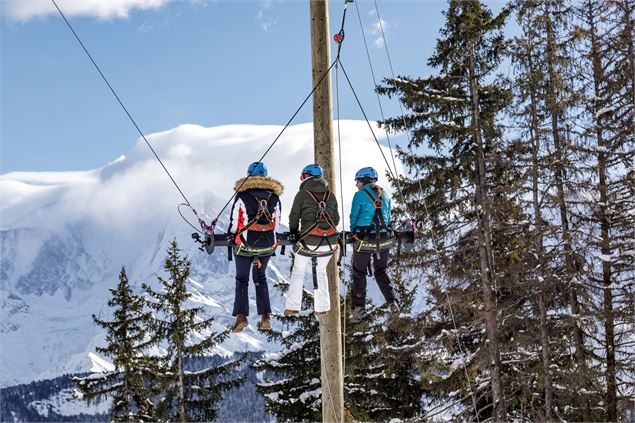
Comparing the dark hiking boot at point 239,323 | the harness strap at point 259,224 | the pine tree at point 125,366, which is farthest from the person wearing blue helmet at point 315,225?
the pine tree at point 125,366

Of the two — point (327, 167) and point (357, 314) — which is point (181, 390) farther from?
point (327, 167)

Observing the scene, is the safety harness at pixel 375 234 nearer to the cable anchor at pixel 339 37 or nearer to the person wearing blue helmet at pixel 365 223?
the person wearing blue helmet at pixel 365 223

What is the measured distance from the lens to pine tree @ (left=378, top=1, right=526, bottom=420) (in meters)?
21.5

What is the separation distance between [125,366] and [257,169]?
70.9 feet

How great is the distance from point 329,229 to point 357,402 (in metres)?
17.7

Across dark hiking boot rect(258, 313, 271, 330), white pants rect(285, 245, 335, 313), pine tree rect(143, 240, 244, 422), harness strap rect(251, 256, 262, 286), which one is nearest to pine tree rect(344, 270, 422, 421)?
pine tree rect(143, 240, 244, 422)

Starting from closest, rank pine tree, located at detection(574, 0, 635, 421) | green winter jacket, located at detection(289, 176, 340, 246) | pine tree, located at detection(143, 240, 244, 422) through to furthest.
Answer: green winter jacket, located at detection(289, 176, 340, 246) < pine tree, located at detection(574, 0, 635, 421) < pine tree, located at detection(143, 240, 244, 422)

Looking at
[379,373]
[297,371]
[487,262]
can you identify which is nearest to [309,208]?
[487,262]

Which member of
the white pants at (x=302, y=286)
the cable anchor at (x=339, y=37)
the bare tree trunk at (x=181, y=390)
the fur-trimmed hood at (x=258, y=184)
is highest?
the cable anchor at (x=339, y=37)

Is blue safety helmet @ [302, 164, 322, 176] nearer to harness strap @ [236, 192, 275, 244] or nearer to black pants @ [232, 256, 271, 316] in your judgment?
harness strap @ [236, 192, 275, 244]

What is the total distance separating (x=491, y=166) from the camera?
74.4 feet

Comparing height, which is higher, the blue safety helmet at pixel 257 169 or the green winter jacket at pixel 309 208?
the blue safety helmet at pixel 257 169

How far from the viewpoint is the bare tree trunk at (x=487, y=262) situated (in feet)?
68.5

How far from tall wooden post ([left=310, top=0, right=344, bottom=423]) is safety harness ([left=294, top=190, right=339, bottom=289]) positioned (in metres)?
0.23
